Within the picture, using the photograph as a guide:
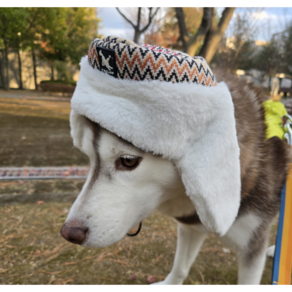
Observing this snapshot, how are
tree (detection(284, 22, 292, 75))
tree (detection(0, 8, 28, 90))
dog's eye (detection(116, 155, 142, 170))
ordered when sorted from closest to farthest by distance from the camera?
dog's eye (detection(116, 155, 142, 170))
tree (detection(0, 8, 28, 90))
tree (detection(284, 22, 292, 75))

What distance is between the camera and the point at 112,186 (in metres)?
0.66

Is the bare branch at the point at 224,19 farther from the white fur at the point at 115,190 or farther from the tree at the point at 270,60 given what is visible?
the white fur at the point at 115,190

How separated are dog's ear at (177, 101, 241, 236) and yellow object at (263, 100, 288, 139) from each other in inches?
13.3

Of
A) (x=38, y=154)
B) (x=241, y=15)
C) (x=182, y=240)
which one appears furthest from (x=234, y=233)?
(x=241, y=15)

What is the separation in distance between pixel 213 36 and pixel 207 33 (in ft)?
0.39

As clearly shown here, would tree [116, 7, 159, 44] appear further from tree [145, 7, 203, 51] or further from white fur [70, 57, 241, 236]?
white fur [70, 57, 241, 236]

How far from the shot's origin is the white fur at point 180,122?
0.56 meters

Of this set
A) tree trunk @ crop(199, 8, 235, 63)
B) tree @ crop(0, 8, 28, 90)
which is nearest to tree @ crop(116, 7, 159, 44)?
tree @ crop(0, 8, 28, 90)

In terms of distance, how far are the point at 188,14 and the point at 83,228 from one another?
217 cm

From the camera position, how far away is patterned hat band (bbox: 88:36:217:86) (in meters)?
0.54

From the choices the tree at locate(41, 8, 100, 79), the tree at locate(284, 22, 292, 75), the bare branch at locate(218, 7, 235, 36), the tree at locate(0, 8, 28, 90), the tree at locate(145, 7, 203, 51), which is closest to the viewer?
the tree at locate(0, 8, 28, 90)

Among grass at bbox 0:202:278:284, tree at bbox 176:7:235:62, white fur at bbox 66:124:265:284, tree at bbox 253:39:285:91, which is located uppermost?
tree at bbox 176:7:235:62

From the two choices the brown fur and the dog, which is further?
the brown fur

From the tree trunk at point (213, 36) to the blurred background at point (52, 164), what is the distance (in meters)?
0.30
